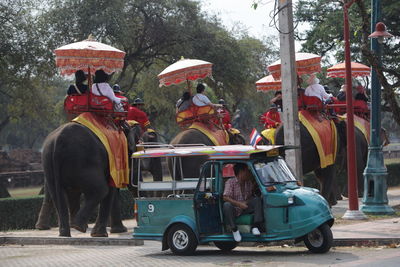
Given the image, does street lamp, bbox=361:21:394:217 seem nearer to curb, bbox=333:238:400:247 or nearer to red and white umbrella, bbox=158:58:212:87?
red and white umbrella, bbox=158:58:212:87

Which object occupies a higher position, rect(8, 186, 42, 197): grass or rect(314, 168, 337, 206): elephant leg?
rect(314, 168, 337, 206): elephant leg

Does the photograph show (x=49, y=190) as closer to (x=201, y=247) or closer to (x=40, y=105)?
(x=201, y=247)

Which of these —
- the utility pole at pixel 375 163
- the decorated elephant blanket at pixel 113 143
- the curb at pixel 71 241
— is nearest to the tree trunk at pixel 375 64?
the utility pole at pixel 375 163

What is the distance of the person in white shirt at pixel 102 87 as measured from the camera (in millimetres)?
15844

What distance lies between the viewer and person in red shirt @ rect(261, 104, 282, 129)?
68.2ft

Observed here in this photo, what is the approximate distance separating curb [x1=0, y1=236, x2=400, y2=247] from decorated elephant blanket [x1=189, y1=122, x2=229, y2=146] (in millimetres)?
5043

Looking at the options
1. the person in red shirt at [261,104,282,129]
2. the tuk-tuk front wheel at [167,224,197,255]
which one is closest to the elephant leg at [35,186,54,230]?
the tuk-tuk front wheel at [167,224,197,255]

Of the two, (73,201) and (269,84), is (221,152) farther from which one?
(269,84)

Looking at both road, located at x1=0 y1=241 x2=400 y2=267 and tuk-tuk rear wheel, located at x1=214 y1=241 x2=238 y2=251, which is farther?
tuk-tuk rear wheel, located at x1=214 y1=241 x2=238 y2=251

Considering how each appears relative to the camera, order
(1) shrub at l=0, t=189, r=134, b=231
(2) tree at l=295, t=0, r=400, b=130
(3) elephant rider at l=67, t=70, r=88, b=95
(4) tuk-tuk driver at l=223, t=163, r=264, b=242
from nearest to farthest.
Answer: (4) tuk-tuk driver at l=223, t=163, r=264, b=242
(3) elephant rider at l=67, t=70, r=88, b=95
(1) shrub at l=0, t=189, r=134, b=231
(2) tree at l=295, t=0, r=400, b=130

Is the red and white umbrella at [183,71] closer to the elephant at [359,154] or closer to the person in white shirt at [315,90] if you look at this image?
the person in white shirt at [315,90]

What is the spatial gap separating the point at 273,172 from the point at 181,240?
167 centimetres

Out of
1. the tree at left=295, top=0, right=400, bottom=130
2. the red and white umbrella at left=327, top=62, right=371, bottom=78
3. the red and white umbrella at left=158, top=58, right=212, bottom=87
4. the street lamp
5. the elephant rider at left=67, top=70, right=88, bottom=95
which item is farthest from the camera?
the tree at left=295, top=0, right=400, bottom=130

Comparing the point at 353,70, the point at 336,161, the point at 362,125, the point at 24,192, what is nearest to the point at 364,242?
the point at 336,161
